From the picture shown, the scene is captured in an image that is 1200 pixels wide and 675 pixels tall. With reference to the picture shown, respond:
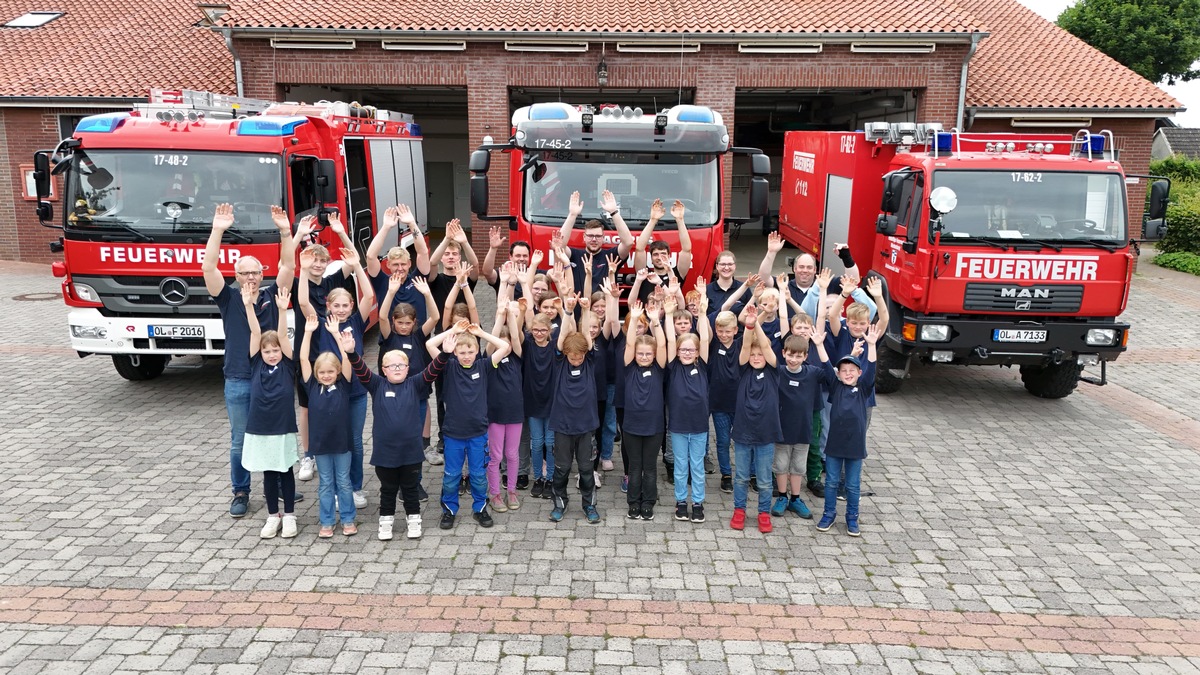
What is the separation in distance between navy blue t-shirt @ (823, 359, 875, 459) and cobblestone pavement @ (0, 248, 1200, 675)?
2.17 feet

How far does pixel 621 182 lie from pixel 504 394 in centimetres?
334

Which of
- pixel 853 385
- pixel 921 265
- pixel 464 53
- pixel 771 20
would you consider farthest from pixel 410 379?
pixel 771 20

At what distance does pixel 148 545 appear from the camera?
19.0 feet

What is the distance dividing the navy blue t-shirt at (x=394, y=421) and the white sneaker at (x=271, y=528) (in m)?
0.89

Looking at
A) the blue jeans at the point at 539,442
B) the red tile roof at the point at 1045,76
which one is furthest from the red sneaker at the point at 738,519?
the red tile roof at the point at 1045,76

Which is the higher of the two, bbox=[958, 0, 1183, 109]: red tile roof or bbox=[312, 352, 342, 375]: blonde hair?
bbox=[958, 0, 1183, 109]: red tile roof

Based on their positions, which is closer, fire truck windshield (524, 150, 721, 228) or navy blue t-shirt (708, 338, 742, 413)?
navy blue t-shirt (708, 338, 742, 413)

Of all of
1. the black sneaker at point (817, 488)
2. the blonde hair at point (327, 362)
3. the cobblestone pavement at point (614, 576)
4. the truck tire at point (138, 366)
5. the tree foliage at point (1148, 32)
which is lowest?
the cobblestone pavement at point (614, 576)

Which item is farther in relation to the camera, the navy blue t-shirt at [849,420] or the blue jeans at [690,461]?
the blue jeans at [690,461]

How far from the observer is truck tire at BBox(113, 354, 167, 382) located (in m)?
9.42

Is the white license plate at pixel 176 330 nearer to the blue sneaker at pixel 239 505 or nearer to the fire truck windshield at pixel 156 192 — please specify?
the fire truck windshield at pixel 156 192

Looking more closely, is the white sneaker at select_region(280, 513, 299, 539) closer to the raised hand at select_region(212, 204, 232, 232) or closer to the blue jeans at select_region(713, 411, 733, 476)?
the raised hand at select_region(212, 204, 232, 232)

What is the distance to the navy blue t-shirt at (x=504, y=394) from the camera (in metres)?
6.13

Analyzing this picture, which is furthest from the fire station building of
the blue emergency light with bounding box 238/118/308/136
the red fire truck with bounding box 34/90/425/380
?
the red fire truck with bounding box 34/90/425/380
